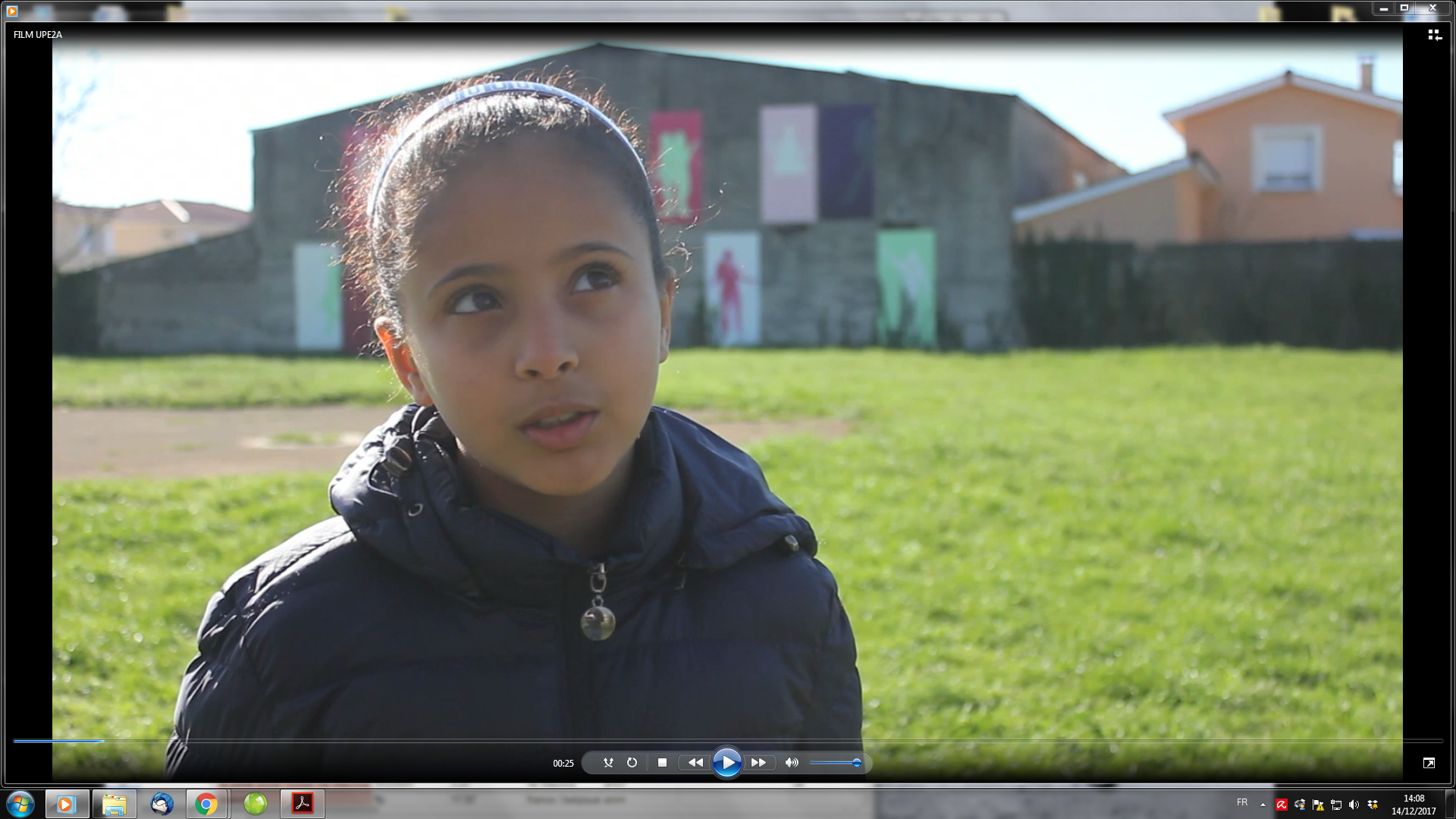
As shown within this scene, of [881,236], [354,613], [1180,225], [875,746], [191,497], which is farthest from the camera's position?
[881,236]

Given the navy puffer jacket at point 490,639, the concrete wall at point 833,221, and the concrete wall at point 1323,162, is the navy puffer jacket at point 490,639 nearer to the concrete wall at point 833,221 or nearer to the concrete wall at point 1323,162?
the concrete wall at point 833,221

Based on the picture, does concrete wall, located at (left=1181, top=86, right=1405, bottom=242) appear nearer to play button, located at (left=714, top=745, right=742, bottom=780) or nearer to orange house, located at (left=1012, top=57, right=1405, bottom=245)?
orange house, located at (left=1012, top=57, right=1405, bottom=245)

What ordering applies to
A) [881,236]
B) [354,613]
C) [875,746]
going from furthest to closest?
[881,236]
[875,746]
[354,613]

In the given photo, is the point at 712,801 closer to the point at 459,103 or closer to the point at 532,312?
the point at 532,312

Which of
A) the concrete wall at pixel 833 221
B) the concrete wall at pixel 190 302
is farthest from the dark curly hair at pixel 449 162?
the concrete wall at pixel 190 302

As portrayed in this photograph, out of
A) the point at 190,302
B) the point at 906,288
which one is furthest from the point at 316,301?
the point at 906,288

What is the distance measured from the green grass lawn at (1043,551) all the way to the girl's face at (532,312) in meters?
0.41

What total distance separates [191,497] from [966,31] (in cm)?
274

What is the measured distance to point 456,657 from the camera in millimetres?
1011

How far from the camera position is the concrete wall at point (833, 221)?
1558 mm

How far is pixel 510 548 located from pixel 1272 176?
165 centimetres
